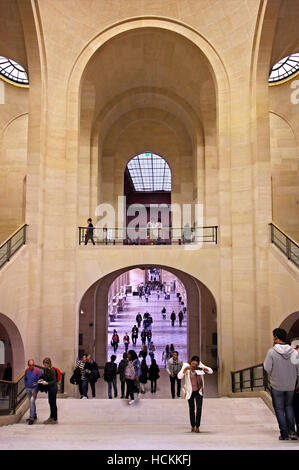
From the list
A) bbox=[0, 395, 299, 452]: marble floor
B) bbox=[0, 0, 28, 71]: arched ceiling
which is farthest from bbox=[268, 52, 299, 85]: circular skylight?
bbox=[0, 395, 299, 452]: marble floor

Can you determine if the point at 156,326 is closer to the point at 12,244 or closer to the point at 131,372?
the point at 12,244

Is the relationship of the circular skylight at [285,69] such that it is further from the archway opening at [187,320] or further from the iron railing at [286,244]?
the archway opening at [187,320]

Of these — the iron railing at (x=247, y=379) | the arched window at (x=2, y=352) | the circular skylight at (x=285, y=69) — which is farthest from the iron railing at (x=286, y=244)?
the arched window at (x=2, y=352)

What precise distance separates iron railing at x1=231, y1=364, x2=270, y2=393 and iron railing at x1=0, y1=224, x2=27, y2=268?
7235 millimetres

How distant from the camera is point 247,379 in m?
11.7

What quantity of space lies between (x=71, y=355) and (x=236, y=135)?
877cm

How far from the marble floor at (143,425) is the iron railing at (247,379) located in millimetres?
1003

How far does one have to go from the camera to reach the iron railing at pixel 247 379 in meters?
10.8

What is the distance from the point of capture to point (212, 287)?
12641 millimetres

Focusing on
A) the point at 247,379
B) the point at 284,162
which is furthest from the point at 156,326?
the point at 247,379

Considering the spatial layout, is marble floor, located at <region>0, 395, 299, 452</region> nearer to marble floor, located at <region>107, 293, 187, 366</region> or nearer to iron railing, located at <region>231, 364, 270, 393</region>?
iron railing, located at <region>231, 364, 270, 393</region>

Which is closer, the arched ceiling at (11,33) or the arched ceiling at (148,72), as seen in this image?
the arched ceiling at (11,33)
